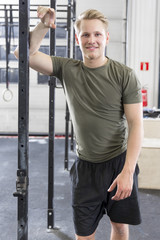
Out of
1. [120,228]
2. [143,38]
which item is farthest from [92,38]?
[143,38]

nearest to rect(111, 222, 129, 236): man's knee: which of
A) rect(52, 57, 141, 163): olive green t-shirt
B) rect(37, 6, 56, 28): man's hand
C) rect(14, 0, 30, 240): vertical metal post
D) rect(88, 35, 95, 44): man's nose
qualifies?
rect(52, 57, 141, 163): olive green t-shirt

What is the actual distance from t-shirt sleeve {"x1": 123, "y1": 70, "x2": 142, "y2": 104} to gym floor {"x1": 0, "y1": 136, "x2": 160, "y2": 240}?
1.37 metres

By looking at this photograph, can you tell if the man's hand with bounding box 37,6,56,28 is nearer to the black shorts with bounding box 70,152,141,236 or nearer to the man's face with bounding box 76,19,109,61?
the man's face with bounding box 76,19,109,61

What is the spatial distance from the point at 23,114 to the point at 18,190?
0.29 m

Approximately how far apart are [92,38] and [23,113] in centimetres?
51

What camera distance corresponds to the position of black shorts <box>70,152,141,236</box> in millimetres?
1589

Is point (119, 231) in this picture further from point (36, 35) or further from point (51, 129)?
point (36, 35)

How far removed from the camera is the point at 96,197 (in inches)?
62.8

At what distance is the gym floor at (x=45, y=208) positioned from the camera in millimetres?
2451

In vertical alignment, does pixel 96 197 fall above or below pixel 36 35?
below

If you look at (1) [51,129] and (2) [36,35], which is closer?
(2) [36,35]

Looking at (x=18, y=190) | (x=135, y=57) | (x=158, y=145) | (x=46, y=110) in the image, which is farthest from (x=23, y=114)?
(x=46, y=110)

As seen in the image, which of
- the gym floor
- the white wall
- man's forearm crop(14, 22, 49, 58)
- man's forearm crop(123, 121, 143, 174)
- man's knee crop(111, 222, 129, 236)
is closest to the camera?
man's forearm crop(14, 22, 49, 58)

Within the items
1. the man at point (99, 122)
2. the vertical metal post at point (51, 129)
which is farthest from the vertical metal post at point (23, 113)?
the vertical metal post at point (51, 129)
